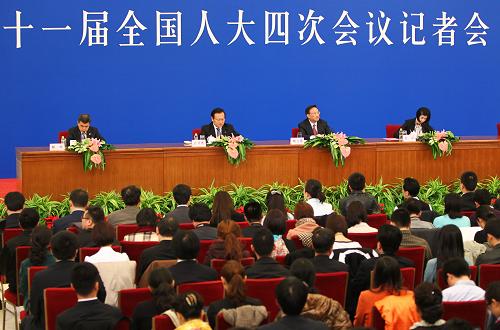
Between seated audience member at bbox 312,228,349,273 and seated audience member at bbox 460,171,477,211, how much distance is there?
2601mm

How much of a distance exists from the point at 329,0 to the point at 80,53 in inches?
127

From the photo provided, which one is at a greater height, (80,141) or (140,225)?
(80,141)

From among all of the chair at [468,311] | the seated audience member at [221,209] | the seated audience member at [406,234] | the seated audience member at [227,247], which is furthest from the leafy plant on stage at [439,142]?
the chair at [468,311]

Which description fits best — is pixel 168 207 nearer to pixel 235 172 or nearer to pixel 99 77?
pixel 235 172

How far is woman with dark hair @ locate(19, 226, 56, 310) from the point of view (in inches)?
215

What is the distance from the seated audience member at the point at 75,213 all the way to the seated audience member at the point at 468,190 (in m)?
2.99

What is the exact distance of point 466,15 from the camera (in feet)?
41.3

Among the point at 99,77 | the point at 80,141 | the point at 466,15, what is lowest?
the point at 80,141

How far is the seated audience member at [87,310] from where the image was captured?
4270mm

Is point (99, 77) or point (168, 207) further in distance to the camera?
point (99, 77)

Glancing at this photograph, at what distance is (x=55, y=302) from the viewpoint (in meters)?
4.70

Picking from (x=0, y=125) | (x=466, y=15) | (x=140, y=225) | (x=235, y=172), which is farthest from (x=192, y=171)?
(x=466, y=15)

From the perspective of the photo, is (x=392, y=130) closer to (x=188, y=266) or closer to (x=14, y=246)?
(x=14, y=246)

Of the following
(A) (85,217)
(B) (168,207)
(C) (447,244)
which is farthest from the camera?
(B) (168,207)
